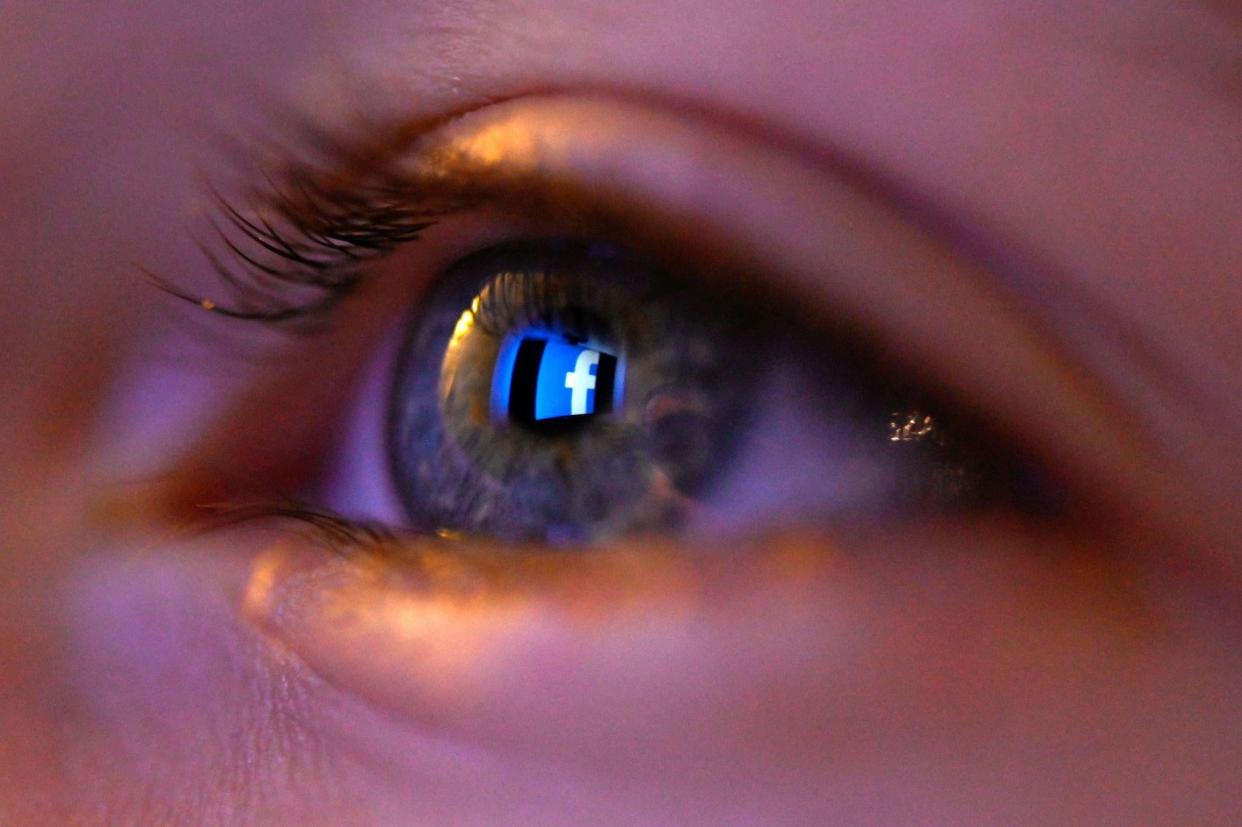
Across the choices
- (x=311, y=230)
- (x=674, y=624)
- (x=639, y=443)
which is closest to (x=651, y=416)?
(x=639, y=443)

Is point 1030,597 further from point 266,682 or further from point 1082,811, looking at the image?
point 266,682

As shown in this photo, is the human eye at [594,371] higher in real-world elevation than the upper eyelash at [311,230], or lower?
lower

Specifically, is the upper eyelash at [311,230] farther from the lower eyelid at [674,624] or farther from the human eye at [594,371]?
the lower eyelid at [674,624]

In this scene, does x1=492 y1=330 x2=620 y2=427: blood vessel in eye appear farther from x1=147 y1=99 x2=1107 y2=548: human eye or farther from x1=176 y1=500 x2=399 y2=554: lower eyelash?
x1=176 y1=500 x2=399 y2=554: lower eyelash

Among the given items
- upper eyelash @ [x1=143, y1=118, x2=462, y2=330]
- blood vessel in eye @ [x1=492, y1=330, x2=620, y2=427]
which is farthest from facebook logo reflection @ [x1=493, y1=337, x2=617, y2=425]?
upper eyelash @ [x1=143, y1=118, x2=462, y2=330]

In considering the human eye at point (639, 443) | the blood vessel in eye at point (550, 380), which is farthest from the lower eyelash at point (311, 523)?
the blood vessel in eye at point (550, 380)

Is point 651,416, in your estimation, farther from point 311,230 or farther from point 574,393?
point 311,230

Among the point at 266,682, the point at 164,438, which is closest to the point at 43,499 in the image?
the point at 164,438
